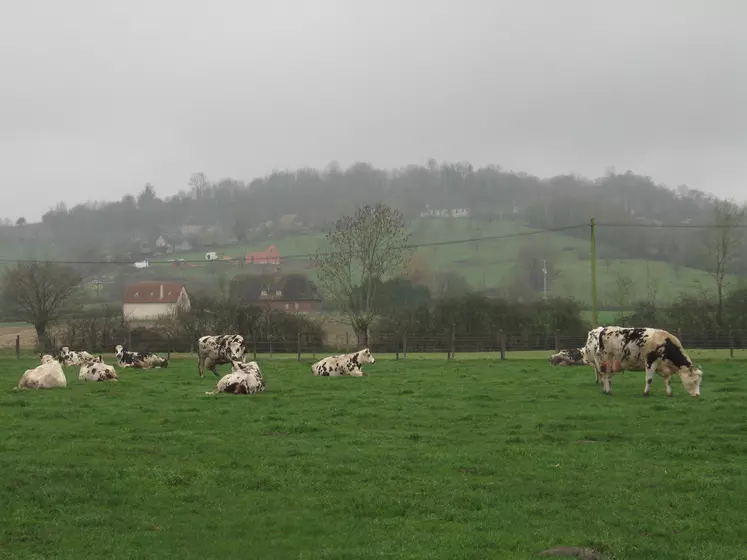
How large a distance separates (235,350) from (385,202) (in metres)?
80.7

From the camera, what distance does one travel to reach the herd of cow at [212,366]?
73.3 feet

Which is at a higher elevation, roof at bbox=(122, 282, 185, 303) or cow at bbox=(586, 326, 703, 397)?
roof at bbox=(122, 282, 185, 303)

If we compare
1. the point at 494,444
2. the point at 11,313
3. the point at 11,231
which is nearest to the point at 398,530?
the point at 494,444

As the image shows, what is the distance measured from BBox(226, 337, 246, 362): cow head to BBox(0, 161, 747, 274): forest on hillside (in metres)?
60.5

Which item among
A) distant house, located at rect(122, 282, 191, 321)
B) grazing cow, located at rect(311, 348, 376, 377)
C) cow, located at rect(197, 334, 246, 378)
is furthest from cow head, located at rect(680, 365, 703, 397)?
distant house, located at rect(122, 282, 191, 321)

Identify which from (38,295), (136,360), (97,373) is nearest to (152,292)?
(38,295)

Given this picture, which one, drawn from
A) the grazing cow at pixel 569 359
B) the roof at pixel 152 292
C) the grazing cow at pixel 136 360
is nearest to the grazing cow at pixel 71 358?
the grazing cow at pixel 136 360

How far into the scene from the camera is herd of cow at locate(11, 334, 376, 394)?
2234 centimetres

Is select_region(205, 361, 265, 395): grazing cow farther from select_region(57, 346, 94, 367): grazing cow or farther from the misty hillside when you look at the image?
the misty hillside

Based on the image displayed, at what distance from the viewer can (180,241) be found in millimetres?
107500

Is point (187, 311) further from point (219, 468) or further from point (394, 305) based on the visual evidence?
point (219, 468)

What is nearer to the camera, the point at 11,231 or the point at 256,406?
the point at 256,406

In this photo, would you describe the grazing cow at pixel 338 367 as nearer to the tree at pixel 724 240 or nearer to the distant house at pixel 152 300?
the distant house at pixel 152 300

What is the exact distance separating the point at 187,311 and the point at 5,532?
52.3 metres
